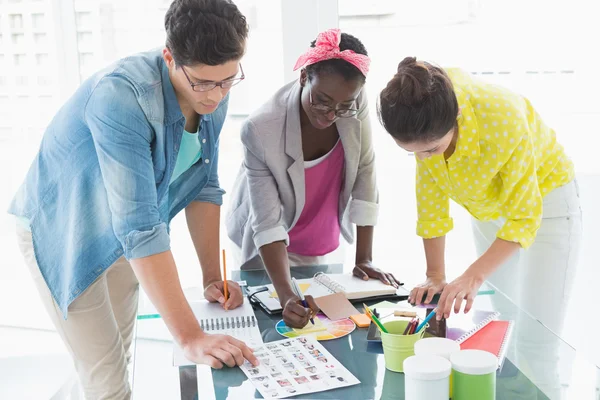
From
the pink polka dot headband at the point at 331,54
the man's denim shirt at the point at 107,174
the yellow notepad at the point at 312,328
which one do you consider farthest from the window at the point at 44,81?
the yellow notepad at the point at 312,328

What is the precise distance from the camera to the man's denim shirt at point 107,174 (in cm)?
125

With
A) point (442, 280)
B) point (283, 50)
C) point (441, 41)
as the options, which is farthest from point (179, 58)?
point (441, 41)

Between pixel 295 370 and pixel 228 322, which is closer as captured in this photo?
pixel 295 370

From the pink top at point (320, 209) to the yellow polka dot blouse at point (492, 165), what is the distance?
0.83ft

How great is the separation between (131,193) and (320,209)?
0.79 m

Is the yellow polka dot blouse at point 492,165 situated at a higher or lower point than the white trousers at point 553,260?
higher

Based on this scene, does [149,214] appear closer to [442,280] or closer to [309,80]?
[309,80]

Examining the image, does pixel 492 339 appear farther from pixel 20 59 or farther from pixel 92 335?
pixel 20 59

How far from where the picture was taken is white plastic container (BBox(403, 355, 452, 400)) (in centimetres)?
100

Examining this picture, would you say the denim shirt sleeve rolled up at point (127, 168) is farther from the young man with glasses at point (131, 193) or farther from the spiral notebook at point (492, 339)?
the spiral notebook at point (492, 339)

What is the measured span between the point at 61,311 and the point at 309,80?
821 millimetres

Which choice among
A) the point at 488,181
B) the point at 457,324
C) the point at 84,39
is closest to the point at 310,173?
the point at 488,181

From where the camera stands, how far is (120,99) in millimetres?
1264

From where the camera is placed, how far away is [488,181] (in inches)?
62.4
